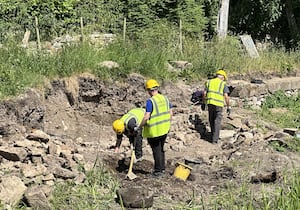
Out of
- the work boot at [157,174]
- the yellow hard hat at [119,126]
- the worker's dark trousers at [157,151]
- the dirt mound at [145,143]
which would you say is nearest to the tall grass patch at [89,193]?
the dirt mound at [145,143]

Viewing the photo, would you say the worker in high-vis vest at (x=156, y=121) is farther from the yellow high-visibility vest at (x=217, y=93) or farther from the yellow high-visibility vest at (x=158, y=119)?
the yellow high-visibility vest at (x=217, y=93)

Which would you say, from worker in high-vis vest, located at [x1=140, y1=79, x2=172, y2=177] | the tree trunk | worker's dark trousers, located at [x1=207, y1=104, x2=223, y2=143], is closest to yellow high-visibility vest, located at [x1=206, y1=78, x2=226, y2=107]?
worker's dark trousers, located at [x1=207, y1=104, x2=223, y2=143]

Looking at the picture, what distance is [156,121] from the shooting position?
330 inches

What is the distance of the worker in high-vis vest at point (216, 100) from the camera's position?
1084cm

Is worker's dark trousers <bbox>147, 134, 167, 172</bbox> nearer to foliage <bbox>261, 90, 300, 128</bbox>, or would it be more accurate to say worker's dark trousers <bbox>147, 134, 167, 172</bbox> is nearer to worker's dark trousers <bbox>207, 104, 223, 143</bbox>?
worker's dark trousers <bbox>207, 104, 223, 143</bbox>

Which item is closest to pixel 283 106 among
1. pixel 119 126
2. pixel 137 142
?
pixel 137 142

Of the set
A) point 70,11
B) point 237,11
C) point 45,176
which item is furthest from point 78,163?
point 237,11

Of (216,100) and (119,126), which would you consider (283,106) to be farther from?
(119,126)

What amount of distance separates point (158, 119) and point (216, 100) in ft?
9.20

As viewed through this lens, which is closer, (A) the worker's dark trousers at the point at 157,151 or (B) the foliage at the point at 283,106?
(A) the worker's dark trousers at the point at 157,151

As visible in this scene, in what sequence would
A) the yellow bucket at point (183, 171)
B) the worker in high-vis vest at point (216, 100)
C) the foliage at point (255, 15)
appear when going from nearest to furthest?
the yellow bucket at point (183, 171) < the worker in high-vis vest at point (216, 100) < the foliage at point (255, 15)

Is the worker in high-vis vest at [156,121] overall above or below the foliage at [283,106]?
above

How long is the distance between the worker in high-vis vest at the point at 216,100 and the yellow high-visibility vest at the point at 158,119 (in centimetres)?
261

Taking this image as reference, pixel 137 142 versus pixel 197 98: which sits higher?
pixel 197 98
